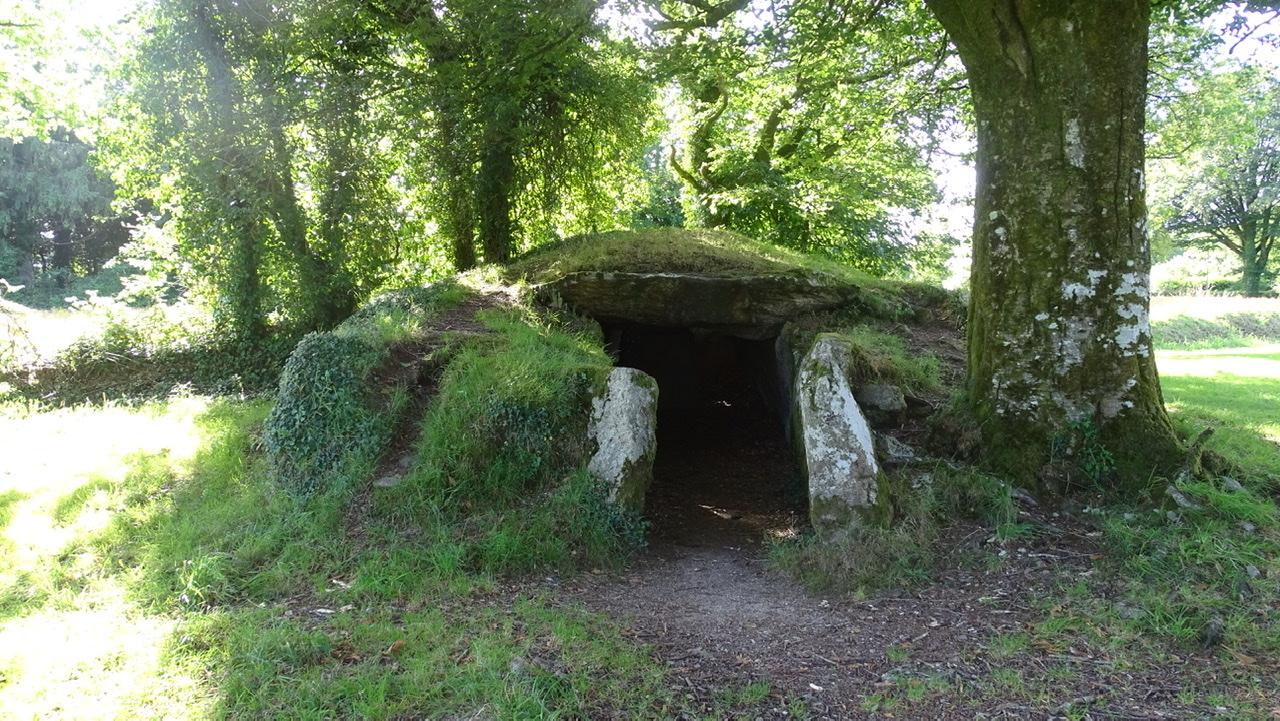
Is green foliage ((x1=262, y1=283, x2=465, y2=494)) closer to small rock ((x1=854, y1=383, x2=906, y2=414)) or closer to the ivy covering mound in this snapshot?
the ivy covering mound

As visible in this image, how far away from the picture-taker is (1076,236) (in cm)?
575

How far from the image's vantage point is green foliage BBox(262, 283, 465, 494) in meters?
6.61

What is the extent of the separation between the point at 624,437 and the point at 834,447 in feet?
5.41

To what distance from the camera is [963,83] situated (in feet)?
35.2

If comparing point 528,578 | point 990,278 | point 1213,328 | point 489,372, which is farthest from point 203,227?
point 1213,328

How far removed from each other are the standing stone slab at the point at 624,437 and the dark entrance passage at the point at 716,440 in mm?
743

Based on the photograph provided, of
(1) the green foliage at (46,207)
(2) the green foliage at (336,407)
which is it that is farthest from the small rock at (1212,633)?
(1) the green foliage at (46,207)

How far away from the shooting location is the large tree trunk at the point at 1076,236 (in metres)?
5.72

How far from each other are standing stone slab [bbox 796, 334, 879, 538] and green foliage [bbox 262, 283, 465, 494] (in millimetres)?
3575

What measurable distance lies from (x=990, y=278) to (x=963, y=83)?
19.2ft

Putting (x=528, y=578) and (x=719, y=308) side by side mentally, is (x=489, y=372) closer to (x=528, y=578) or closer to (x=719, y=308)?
(x=528, y=578)

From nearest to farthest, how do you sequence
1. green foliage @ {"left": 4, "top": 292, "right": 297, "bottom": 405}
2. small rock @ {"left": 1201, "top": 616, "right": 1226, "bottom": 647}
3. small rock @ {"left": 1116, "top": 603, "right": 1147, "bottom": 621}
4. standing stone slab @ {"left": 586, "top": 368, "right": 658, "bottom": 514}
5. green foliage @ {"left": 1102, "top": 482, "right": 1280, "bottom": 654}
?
1. small rock @ {"left": 1201, "top": 616, "right": 1226, "bottom": 647}
2. green foliage @ {"left": 1102, "top": 482, "right": 1280, "bottom": 654}
3. small rock @ {"left": 1116, "top": 603, "right": 1147, "bottom": 621}
4. standing stone slab @ {"left": 586, "top": 368, "right": 658, "bottom": 514}
5. green foliage @ {"left": 4, "top": 292, "right": 297, "bottom": 405}

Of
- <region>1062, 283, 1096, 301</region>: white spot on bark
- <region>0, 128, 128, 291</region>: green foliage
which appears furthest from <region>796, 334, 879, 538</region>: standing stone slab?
<region>0, 128, 128, 291</region>: green foliage

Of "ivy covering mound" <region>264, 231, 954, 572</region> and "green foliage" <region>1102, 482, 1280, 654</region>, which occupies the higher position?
"ivy covering mound" <region>264, 231, 954, 572</region>
